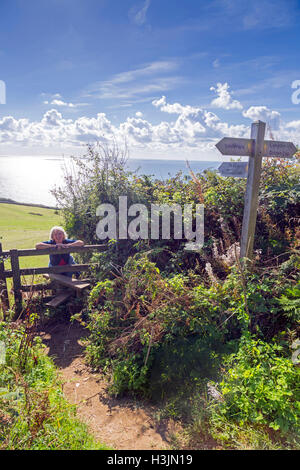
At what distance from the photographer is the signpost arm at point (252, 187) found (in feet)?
15.3

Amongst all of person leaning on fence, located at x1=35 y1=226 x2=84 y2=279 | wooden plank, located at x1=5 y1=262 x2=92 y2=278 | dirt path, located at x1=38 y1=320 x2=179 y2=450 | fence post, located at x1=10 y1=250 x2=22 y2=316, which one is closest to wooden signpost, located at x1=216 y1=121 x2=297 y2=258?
dirt path, located at x1=38 y1=320 x2=179 y2=450

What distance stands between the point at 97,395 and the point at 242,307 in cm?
238

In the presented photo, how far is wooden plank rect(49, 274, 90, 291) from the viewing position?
638cm

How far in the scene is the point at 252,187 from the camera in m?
4.84

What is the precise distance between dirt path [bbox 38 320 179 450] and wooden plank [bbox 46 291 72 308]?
3.41 feet

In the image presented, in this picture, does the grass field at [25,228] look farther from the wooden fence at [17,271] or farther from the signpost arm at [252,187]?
the signpost arm at [252,187]

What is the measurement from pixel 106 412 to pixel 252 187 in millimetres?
3912

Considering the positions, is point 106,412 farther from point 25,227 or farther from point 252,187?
point 25,227

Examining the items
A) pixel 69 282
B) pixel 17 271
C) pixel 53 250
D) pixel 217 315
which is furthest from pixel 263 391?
pixel 17 271

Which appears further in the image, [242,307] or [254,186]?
[254,186]

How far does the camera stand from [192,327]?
4.20 metres
